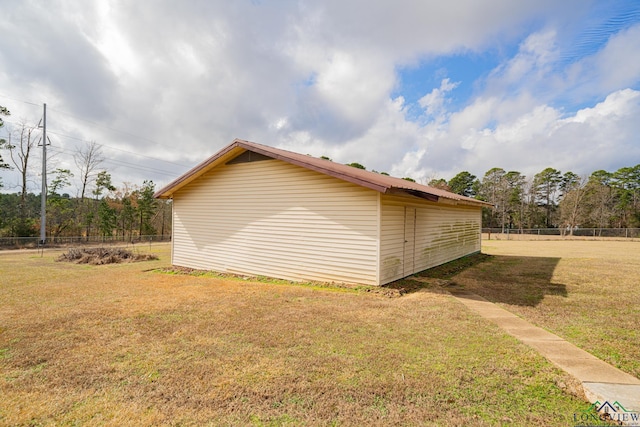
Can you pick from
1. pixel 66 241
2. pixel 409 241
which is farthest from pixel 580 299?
pixel 66 241

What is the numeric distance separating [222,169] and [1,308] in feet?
20.5

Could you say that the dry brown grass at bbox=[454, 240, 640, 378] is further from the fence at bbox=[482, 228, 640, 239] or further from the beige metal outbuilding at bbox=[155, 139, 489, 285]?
the fence at bbox=[482, 228, 640, 239]

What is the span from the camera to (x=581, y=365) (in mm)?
3359

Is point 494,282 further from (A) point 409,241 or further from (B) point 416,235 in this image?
(A) point 409,241

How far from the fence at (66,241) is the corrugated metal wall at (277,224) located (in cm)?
1351

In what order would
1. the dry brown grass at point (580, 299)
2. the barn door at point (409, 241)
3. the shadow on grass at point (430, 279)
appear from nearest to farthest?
the dry brown grass at point (580, 299) < the shadow on grass at point (430, 279) < the barn door at point (409, 241)

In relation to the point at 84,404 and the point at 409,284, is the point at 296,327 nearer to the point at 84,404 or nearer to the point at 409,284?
the point at 84,404

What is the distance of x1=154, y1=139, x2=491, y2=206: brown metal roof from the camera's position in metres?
6.79

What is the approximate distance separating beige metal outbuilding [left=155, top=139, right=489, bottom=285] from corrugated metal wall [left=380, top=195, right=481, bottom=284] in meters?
0.03

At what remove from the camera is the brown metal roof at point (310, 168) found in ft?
22.3

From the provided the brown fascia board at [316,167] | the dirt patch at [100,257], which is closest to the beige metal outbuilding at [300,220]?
the brown fascia board at [316,167]

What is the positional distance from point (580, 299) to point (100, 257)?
16.9 metres

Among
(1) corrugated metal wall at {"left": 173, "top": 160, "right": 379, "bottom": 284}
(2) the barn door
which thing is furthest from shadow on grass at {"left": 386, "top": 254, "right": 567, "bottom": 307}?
(1) corrugated metal wall at {"left": 173, "top": 160, "right": 379, "bottom": 284}

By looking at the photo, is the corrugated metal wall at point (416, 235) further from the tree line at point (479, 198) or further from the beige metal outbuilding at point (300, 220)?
the tree line at point (479, 198)
